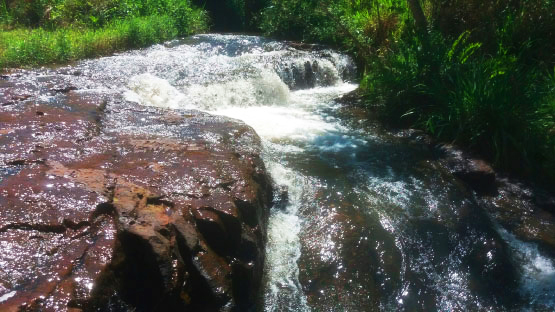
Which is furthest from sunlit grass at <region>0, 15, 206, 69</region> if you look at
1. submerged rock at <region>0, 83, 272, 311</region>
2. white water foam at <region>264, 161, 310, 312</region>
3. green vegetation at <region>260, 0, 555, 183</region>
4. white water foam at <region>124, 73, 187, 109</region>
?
white water foam at <region>264, 161, 310, 312</region>

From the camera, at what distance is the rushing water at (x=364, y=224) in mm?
3826

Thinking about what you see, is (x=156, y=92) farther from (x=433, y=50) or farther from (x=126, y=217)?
(x=126, y=217)

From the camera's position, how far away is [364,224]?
179 inches

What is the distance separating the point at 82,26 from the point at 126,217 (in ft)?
32.8

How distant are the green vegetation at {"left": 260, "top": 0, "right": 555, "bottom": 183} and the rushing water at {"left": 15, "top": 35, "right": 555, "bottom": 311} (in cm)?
64

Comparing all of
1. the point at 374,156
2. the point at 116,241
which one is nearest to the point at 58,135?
the point at 116,241

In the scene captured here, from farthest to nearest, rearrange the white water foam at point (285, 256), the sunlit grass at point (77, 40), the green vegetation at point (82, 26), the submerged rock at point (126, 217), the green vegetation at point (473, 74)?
the green vegetation at point (82, 26), the sunlit grass at point (77, 40), the green vegetation at point (473, 74), the white water foam at point (285, 256), the submerged rock at point (126, 217)

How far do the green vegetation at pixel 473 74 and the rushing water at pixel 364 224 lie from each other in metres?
0.64

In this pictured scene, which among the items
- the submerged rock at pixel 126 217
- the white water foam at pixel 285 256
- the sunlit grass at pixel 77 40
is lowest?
the white water foam at pixel 285 256

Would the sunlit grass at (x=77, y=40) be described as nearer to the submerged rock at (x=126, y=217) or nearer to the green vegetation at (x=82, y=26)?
the green vegetation at (x=82, y=26)

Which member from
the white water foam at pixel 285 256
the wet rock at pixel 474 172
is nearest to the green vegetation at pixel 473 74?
the wet rock at pixel 474 172

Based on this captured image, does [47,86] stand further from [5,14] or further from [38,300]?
[5,14]

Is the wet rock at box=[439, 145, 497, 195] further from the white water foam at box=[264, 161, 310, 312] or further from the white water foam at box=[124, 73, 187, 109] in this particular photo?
the white water foam at box=[124, 73, 187, 109]

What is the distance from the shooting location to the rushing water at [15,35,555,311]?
3.83m
